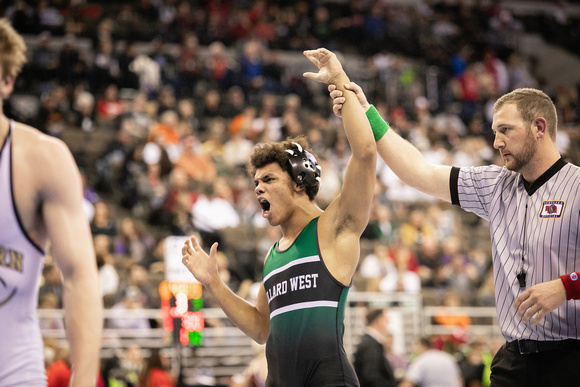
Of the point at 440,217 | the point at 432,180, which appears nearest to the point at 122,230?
the point at 440,217

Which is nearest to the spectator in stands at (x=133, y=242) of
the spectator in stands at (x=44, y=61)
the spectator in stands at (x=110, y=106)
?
the spectator in stands at (x=110, y=106)

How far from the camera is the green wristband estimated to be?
4082mm

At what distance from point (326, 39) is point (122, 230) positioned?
11496 mm

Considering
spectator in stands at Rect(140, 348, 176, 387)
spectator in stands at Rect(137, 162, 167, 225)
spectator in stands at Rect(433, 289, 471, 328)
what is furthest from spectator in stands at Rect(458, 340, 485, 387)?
spectator in stands at Rect(137, 162, 167, 225)

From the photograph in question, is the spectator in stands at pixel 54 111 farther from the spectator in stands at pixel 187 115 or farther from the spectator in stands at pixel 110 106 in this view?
the spectator in stands at pixel 187 115

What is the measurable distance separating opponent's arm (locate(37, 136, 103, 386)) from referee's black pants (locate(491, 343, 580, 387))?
2.19 meters

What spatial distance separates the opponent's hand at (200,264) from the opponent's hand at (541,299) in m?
1.63

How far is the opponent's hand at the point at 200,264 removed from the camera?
3.97m

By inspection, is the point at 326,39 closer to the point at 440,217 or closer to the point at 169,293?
the point at 440,217

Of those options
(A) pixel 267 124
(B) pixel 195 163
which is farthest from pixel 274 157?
(A) pixel 267 124

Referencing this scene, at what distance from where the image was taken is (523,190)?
12.6 feet

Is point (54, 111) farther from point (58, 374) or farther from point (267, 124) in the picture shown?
point (58, 374)

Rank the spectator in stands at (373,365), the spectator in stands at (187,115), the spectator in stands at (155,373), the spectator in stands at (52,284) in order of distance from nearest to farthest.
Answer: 1. the spectator in stands at (373,365)
2. the spectator in stands at (155,373)
3. the spectator in stands at (52,284)
4. the spectator in stands at (187,115)

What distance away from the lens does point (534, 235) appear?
143 inches
